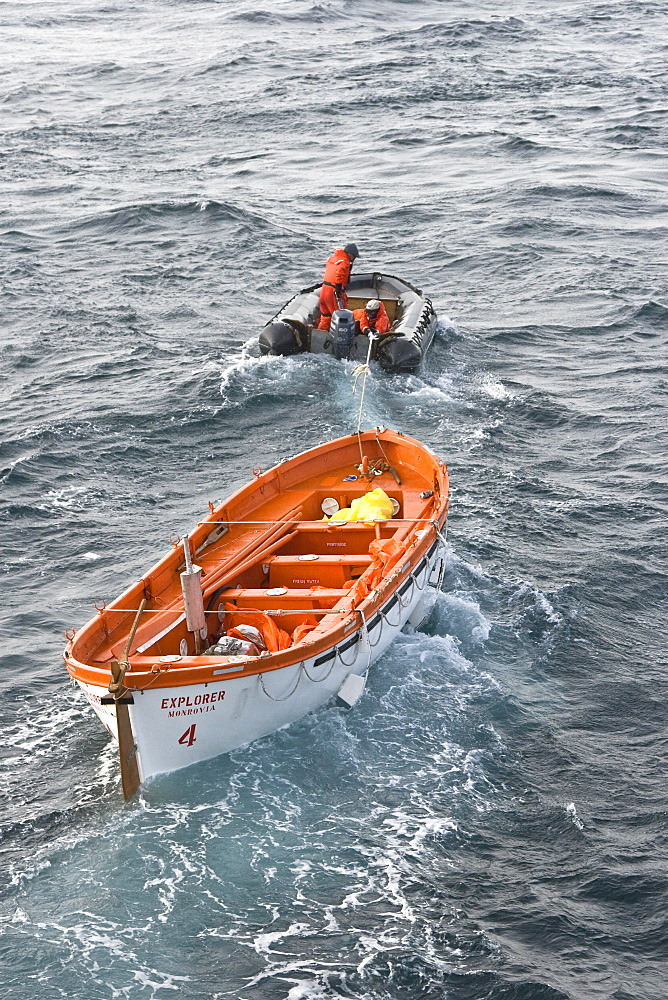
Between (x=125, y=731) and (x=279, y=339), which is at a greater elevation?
Result: (x=279, y=339)

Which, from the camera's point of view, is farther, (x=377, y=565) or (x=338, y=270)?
(x=338, y=270)

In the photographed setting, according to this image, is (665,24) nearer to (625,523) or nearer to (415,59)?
(415,59)

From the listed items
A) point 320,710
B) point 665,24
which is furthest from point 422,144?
point 320,710

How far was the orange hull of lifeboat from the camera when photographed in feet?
39.2

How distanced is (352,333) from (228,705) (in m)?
12.0

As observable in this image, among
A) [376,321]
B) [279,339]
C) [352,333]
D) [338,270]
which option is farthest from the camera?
[338,270]

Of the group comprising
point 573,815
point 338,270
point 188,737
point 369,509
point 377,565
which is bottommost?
point 573,815

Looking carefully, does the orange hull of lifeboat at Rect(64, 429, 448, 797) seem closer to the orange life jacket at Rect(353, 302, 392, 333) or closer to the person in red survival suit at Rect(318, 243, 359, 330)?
the orange life jacket at Rect(353, 302, 392, 333)

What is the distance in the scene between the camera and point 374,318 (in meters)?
23.2

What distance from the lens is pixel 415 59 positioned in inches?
1871

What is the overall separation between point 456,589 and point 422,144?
26407mm

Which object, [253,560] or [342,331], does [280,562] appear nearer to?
[253,560]

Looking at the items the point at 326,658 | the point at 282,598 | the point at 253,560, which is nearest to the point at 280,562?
the point at 253,560

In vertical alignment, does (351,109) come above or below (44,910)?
above
